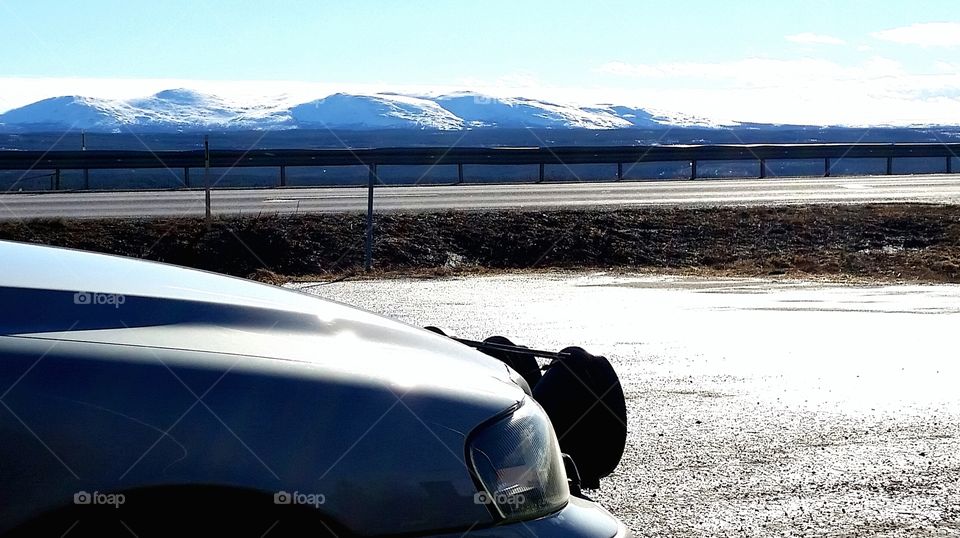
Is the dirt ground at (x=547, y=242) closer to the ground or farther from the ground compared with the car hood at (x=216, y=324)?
closer to the ground

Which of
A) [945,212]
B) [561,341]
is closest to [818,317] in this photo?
[561,341]

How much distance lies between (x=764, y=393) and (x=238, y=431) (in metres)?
5.19

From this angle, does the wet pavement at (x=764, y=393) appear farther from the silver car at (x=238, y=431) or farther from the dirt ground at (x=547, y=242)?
the dirt ground at (x=547, y=242)

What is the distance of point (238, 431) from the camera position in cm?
214

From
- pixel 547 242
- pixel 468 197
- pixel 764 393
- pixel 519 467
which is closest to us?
pixel 519 467

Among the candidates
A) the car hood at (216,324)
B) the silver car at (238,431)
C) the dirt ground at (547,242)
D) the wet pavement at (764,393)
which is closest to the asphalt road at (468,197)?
the dirt ground at (547,242)

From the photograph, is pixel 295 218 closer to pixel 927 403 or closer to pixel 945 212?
pixel 945 212

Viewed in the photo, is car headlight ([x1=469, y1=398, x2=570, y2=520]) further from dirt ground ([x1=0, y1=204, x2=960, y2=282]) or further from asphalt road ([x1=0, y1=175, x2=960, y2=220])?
asphalt road ([x1=0, y1=175, x2=960, y2=220])

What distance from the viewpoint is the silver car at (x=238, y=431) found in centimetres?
207

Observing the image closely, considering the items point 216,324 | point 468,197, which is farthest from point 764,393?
point 468,197

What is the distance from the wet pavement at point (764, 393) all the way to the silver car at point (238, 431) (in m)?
2.01

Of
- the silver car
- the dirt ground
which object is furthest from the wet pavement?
the dirt ground

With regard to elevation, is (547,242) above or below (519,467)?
below

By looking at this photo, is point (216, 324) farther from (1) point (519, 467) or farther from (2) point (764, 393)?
(2) point (764, 393)
